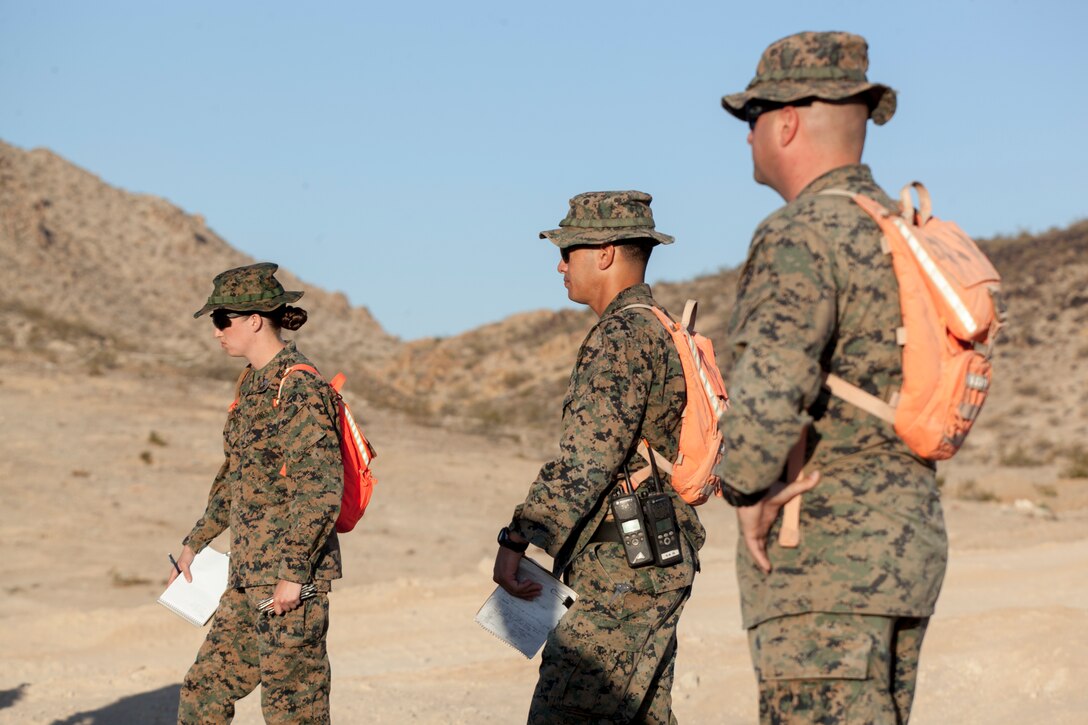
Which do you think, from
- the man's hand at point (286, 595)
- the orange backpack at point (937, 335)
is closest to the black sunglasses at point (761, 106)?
the orange backpack at point (937, 335)

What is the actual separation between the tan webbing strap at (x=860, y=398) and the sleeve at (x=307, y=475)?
240cm

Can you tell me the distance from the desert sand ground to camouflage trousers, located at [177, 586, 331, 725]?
2548 mm

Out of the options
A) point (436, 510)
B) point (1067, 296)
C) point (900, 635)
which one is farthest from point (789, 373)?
point (1067, 296)

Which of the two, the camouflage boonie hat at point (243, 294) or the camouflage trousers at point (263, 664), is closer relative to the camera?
the camouflage trousers at point (263, 664)

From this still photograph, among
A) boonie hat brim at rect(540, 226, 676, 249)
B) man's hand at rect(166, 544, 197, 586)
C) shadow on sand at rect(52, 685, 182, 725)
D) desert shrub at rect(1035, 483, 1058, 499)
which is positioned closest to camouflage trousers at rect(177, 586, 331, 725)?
man's hand at rect(166, 544, 197, 586)

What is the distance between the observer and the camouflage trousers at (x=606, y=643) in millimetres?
4199

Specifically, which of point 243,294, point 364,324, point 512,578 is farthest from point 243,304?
point 364,324

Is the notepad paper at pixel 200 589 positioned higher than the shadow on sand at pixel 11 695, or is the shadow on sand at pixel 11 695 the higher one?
the notepad paper at pixel 200 589

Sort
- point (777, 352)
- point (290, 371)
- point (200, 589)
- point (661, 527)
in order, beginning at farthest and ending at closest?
point (200, 589), point (290, 371), point (661, 527), point (777, 352)

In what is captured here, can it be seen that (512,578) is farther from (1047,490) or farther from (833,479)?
(1047,490)

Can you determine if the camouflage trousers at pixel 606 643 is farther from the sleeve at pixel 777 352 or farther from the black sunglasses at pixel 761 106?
the black sunglasses at pixel 761 106

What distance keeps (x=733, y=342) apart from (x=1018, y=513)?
17343 mm

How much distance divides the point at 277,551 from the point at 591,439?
1.52m

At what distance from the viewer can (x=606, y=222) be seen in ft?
14.9
